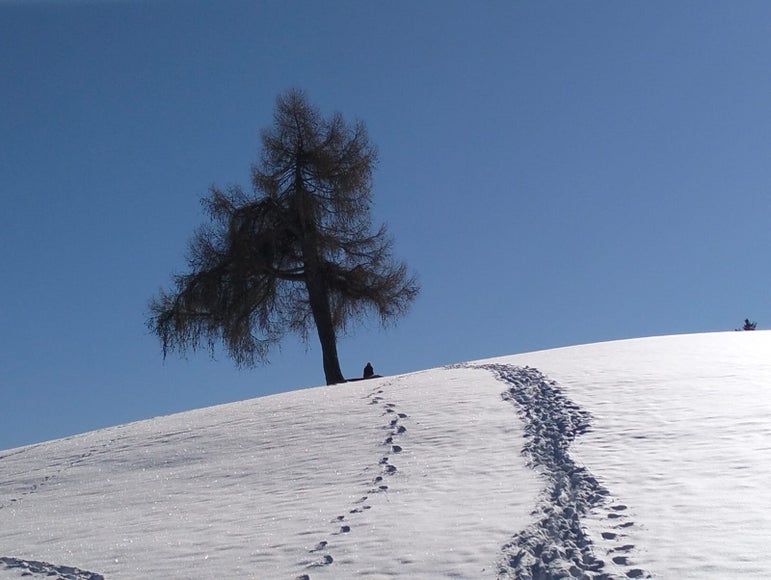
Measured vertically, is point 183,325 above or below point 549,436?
above

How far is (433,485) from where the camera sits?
39.7 ft

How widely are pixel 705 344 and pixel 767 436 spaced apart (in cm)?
1137

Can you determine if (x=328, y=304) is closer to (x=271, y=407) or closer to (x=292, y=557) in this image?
(x=271, y=407)

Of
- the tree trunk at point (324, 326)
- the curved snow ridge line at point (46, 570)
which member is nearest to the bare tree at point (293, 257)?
the tree trunk at point (324, 326)

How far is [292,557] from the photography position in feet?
32.5

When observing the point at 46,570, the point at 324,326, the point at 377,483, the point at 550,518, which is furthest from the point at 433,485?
the point at 324,326

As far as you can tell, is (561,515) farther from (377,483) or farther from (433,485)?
(377,483)

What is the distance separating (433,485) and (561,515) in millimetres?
2245

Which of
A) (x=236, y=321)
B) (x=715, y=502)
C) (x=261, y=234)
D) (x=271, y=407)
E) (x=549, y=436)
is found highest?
(x=261, y=234)

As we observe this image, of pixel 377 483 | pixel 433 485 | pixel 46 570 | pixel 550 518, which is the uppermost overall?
pixel 377 483

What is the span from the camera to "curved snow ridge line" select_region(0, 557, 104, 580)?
395 inches

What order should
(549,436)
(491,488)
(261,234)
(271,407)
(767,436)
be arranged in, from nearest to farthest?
(491,488) → (767,436) → (549,436) → (271,407) → (261,234)

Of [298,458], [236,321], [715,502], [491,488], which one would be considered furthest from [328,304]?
[715,502]

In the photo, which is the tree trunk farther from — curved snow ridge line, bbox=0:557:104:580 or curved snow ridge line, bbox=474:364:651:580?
curved snow ridge line, bbox=0:557:104:580
